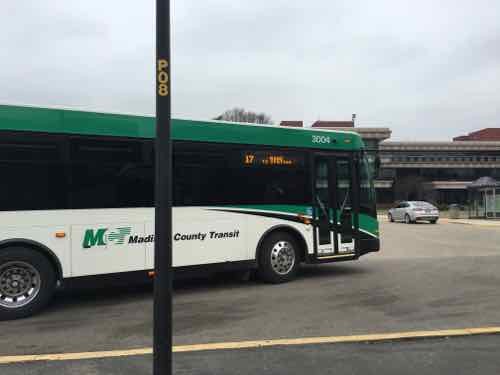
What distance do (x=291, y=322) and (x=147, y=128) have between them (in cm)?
359

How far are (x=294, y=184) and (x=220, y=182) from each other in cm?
158

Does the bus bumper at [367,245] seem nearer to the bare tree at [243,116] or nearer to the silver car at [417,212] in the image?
the silver car at [417,212]

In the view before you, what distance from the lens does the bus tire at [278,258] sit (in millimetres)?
8477

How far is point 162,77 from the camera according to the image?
3133 millimetres

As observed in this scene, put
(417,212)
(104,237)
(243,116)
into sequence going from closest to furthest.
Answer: (104,237), (417,212), (243,116)

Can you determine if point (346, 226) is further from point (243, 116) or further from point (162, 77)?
point (243, 116)

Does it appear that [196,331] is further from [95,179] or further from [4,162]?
[4,162]

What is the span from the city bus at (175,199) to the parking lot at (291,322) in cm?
59

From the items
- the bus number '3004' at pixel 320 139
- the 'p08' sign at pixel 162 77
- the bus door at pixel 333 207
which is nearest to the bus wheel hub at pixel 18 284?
the 'p08' sign at pixel 162 77

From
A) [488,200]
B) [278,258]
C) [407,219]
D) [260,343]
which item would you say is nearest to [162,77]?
[260,343]

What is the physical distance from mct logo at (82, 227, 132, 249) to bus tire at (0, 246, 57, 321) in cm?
61

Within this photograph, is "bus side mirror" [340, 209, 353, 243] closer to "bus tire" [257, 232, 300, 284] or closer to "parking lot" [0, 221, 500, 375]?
"parking lot" [0, 221, 500, 375]

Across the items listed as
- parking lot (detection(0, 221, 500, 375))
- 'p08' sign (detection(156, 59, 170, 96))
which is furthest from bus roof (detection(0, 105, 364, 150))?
'p08' sign (detection(156, 59, 170, 96))

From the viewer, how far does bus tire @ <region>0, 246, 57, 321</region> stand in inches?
244
